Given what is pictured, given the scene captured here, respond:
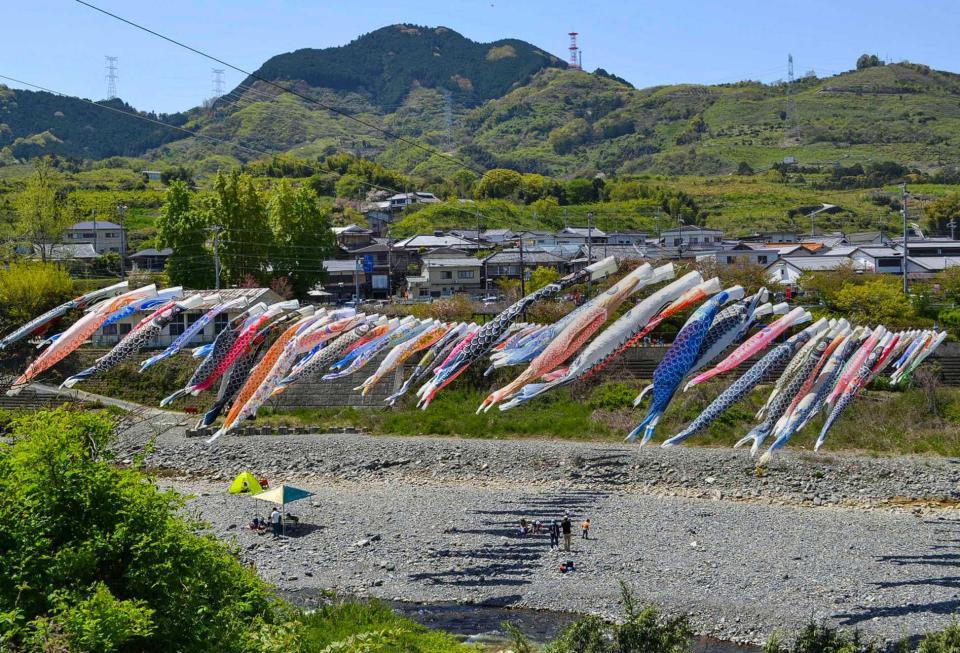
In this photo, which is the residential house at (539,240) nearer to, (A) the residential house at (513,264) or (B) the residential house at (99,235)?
(A) the residential house at (513,264)

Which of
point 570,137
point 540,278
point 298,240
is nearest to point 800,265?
point 540,278

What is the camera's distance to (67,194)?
7506cm

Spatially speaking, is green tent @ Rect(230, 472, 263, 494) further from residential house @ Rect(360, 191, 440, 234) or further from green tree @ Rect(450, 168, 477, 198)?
green tree @ Rect(450, 168, 477, 198)

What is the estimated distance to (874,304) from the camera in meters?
38.3

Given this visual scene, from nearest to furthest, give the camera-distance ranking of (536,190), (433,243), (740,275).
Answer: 1. (740,275)
2. (433,243)
3. (536,190)

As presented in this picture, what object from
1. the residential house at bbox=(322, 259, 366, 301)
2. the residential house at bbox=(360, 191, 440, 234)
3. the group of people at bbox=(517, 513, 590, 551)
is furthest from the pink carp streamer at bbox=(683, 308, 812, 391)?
the residential house at bbox=(360, 191, 440, 234)

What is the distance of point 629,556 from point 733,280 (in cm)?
2355

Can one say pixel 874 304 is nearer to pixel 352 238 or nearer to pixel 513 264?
pixel 513 264

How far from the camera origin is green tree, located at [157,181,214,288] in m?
43.4

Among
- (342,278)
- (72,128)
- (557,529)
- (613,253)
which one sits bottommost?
(557,529)

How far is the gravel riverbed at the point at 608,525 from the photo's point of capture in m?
17.5

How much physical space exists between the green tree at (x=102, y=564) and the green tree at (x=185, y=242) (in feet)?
109

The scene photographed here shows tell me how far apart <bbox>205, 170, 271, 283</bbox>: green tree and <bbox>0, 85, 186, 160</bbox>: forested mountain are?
4938 inches

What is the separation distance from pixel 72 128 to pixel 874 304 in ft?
518
